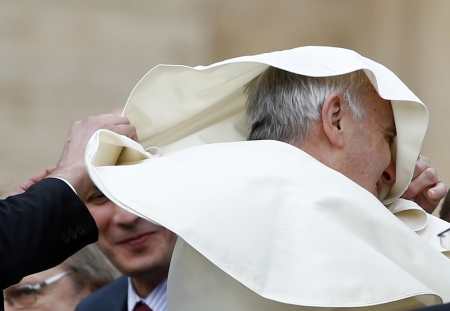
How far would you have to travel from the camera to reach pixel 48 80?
A: 4742mm

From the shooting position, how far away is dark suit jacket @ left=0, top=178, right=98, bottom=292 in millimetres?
1850

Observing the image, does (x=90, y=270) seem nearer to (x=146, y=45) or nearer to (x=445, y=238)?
(x=445, y=238)

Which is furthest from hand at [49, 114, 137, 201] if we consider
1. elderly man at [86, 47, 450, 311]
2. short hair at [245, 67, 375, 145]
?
short hair at [245, 67, 375, 145]

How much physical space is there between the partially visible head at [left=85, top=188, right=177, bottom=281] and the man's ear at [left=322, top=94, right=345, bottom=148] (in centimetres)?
84

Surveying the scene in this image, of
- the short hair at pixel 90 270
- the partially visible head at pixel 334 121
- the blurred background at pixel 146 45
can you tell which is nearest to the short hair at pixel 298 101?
the partially visible head at pixel 334 121

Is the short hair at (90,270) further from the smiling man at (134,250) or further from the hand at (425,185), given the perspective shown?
the hand at (425,185)

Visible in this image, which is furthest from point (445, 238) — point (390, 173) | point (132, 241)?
point (132, 241)

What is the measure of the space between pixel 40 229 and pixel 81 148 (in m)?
0.35

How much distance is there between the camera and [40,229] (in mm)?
1931

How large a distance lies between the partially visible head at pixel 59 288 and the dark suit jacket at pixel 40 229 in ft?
3.78

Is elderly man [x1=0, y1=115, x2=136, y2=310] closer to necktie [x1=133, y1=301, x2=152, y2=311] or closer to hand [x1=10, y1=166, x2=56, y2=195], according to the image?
hand [x1=10, y1=166, x2=56, y2=195]

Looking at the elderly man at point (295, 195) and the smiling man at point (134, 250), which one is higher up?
the elderly man at point (295, 195)

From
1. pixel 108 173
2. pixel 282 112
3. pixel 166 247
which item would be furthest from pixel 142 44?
pixel 108 173

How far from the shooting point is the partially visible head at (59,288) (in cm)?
314
